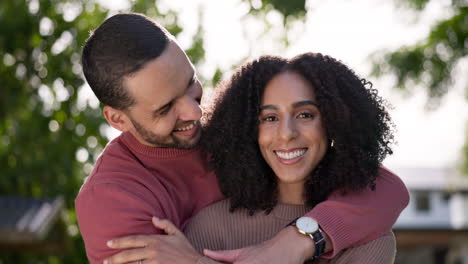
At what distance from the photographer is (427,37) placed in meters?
12.6

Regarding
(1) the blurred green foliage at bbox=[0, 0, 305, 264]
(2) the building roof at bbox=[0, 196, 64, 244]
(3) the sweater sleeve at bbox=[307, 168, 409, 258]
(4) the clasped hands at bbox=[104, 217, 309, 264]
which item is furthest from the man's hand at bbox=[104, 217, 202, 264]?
(1) the blurred green foliage at bbox=[0, 0, 305, 264]

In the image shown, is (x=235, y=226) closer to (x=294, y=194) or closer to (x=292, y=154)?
(x=294, y=194)

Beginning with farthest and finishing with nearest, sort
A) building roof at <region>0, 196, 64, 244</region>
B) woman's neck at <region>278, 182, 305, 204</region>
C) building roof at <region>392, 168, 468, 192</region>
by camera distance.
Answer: building roof at <region>392, 168, 468, 192</region> → building roof at <region>0, 196, 64, 244</region> → woman's neck at <region>278, 182, 305, 204</region>

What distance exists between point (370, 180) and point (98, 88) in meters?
1.20

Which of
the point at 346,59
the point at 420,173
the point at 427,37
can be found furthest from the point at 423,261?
the point at 346,59

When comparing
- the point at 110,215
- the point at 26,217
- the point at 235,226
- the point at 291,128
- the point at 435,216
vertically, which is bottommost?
the point at 435,216

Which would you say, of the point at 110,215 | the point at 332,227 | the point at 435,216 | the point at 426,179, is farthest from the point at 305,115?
the point at 426,179

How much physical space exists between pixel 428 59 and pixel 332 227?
405 inches

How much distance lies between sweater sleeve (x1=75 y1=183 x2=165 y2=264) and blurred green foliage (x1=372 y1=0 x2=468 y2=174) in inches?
404

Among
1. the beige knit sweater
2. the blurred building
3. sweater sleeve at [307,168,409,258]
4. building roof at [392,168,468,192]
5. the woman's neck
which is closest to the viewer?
sweater sleeve at [307,168,409,258]

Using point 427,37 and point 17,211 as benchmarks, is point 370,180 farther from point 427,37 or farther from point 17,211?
point 427,37

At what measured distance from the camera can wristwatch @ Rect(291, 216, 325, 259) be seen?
2.84 m

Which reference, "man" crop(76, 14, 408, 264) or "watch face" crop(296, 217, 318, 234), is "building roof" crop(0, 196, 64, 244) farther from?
"watch face" crop(296, 217, 318, 234)

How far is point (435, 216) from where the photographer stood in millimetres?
29875
